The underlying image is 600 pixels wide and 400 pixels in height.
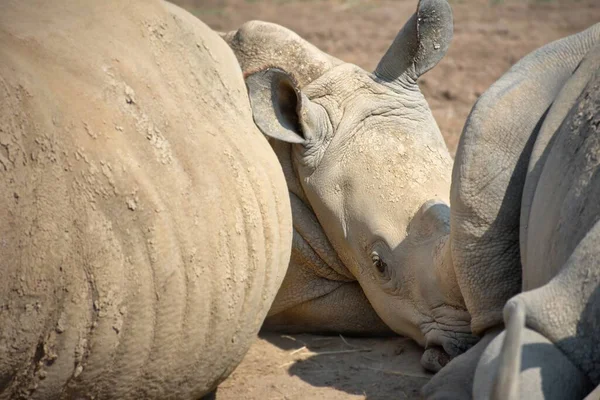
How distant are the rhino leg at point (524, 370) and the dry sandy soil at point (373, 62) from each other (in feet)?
2.80

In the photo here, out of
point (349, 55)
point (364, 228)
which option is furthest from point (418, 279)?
point (349, 55)

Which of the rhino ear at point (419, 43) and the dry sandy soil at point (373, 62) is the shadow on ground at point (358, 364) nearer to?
the dry sandy soil at point (373, 62)

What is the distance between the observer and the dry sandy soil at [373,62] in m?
3.06

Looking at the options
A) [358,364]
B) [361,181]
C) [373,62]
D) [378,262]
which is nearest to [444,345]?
[358,364]

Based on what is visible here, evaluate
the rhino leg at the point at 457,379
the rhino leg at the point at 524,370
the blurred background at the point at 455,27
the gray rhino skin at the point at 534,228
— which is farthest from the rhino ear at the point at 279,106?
the blurred background at the point at 455,27

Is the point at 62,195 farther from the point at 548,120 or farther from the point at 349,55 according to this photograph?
the point at 349,55

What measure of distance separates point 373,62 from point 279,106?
11.5 ft

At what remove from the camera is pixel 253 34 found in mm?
3766

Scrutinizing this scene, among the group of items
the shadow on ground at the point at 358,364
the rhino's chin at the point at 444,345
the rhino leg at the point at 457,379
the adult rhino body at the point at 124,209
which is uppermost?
the adult rhino body at the point at 124,209

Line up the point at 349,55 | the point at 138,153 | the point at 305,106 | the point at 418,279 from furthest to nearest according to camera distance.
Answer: the point at 349,55, the point at 305,106, the point at 418,279, the point at 138,153

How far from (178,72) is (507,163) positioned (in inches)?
34.1

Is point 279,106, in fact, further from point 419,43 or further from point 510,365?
point 510,365

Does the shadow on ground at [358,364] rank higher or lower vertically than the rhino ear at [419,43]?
lower

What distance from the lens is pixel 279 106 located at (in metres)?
3.43
